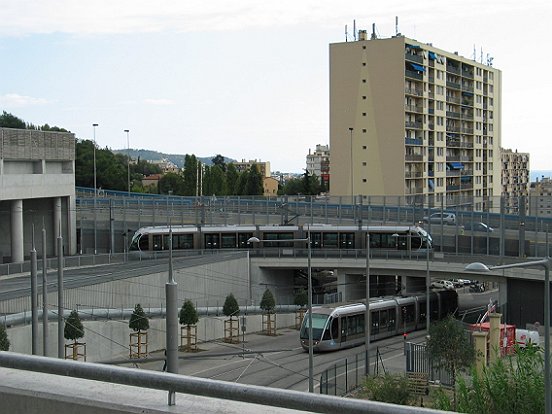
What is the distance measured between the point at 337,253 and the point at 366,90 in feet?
97.6

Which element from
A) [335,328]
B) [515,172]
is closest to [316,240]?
[335,328]

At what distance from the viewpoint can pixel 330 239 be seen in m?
48.9

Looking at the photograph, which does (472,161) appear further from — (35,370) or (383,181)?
(35,370)

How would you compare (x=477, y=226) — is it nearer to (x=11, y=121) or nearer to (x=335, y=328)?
(x=335, y=328)

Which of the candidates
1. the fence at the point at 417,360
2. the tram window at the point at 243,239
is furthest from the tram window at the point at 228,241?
the fence at the point at 417,360

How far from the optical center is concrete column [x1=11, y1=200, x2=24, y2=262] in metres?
46.0

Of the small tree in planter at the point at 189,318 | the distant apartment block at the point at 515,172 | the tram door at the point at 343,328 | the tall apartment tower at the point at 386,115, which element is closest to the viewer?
the small tree in planter at the point at 189,318

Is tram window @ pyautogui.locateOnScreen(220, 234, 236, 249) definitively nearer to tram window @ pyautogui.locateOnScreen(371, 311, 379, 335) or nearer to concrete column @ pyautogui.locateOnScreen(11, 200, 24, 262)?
concrete column @ pyautogui.locateOnScreen(11, 200, 24, 262)

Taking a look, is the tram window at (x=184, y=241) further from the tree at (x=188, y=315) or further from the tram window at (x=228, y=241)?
the tree at (x=188, y=315)

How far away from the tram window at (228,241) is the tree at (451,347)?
25.7m

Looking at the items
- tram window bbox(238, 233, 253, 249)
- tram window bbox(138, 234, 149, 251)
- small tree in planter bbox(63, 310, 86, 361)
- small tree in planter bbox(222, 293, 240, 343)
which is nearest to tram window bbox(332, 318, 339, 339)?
small tree in planter bbox(222, 293, 240, 343)

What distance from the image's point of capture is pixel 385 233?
156ft

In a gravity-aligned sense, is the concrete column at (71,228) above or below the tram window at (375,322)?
above

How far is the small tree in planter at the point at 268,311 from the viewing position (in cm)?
3825
